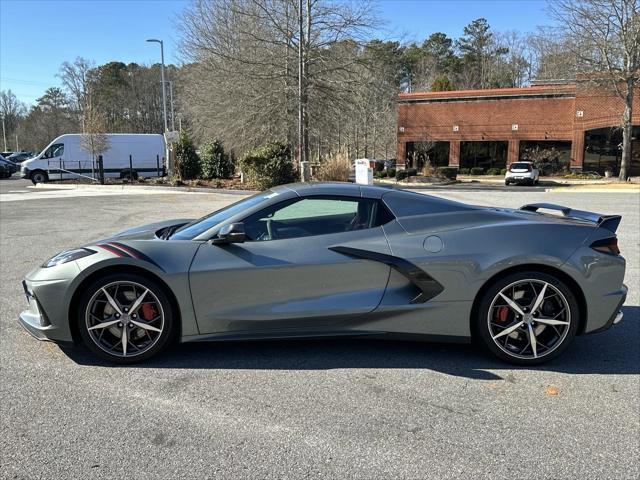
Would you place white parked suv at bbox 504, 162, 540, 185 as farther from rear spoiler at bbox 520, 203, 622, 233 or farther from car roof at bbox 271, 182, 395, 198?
car roof at bbox 271, 182, 395, 198

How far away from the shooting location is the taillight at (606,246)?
3.83 metres

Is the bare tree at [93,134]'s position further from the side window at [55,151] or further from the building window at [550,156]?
the building window at [550,156]

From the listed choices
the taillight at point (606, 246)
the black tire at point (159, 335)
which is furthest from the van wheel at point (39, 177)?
the taillight at point (606, 246)

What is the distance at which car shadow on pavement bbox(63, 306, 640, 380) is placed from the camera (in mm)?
3791

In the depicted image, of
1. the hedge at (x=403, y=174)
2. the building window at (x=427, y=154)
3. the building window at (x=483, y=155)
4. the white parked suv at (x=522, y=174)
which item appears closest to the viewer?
the white parked suv at (x=522, y=174)

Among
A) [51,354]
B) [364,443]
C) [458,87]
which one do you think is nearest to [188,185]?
[51,354]

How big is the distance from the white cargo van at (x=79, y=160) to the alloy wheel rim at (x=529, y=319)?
88.1 ft

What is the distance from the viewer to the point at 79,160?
27703 mm

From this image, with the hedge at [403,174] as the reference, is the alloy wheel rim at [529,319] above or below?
below

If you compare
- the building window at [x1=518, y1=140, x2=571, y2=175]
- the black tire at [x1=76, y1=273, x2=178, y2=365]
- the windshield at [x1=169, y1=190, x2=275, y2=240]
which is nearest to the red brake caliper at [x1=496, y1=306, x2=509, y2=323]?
the windshield at [x1=169, y1=190, x2=275, y2=240]

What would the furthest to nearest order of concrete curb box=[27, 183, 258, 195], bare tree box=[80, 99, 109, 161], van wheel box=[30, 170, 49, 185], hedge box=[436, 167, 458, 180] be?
hedge box=[436, 167, 458, 180] < van wheel box=[30, 170, 49, 185] < bare tree box=[80, 99, 109, 161] < concrete curb box=[27, 183, 258, 195]

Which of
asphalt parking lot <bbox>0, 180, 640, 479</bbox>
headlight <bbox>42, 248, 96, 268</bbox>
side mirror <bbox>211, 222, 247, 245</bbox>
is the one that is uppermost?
side mirror <bbox>211, 222, 247, 245</bbox>

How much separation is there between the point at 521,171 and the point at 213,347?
3217cm

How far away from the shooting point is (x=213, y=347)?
13.6ft
